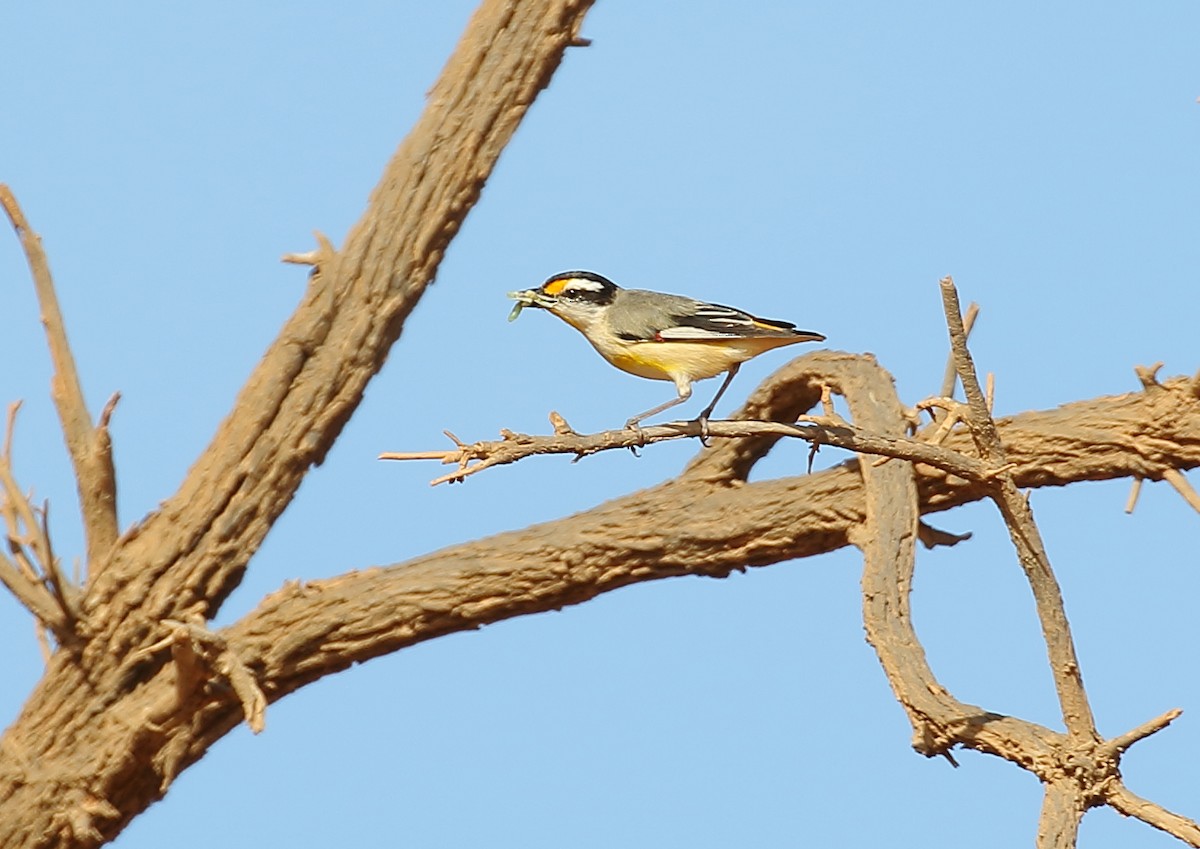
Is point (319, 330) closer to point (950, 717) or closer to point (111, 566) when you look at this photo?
point (111, 566)

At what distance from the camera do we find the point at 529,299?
5.89 m

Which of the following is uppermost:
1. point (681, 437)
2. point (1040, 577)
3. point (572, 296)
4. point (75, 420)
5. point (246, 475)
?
point (572, 296)

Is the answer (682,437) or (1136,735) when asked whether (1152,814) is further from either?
(682,437)

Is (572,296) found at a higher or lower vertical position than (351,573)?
higher

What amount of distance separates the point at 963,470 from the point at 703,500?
2.20 meters

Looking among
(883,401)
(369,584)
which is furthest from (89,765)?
(883,401)

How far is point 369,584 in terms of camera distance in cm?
661

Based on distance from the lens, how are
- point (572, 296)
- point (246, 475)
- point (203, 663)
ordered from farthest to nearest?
point (246, 475), point (203, 663), point (572, 296)

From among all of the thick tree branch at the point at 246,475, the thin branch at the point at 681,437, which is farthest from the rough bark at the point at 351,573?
the thin branch at the point at 681,437

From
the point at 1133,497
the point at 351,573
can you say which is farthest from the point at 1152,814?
the point at 351,573

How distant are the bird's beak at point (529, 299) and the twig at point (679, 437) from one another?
93cm

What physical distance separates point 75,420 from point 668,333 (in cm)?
261

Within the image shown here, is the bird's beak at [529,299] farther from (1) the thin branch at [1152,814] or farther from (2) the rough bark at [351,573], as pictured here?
(1) the thin branch at [1152,814]

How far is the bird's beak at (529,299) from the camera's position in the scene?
5.86m
